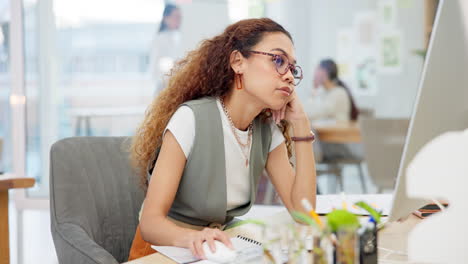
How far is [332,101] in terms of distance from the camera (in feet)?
17.6

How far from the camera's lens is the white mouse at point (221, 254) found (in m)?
1.04

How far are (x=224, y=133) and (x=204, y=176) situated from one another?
143 mm

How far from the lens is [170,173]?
56.9 inches

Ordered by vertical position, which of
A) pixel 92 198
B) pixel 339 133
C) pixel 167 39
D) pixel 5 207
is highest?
pixel 167 39

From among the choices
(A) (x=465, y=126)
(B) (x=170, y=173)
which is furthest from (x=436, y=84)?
(B) (x=170, y=173)

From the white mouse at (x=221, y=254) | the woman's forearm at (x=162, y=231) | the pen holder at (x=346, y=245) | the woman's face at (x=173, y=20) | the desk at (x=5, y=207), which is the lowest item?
the desk at (x=5, y=207)

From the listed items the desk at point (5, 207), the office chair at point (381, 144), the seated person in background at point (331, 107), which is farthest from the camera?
the seated person in background at point (331, 107)

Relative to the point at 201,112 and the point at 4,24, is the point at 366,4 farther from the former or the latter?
the point at 201,112

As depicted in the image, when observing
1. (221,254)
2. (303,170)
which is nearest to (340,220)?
(221,254)

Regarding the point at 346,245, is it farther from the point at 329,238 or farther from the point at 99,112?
the point at 99,112

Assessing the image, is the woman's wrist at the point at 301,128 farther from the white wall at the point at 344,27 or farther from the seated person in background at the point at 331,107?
the white wall at the point at 344,27

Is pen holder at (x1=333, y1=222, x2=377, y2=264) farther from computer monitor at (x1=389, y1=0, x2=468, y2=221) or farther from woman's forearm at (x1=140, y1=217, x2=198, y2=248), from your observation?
woman's forearm at (x1=140, y1=217, x2=198, y2=248)

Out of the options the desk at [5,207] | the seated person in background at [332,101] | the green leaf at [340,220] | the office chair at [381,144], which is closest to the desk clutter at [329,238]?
the green leaf at [340,220]

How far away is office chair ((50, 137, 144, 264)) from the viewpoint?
1.43 meters
